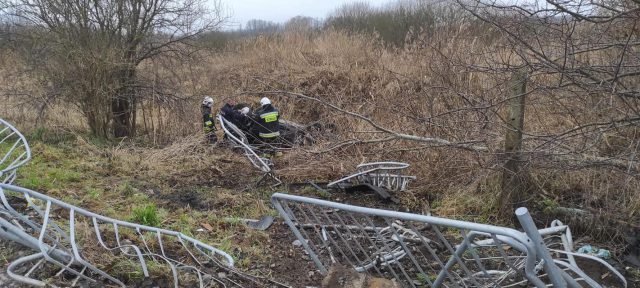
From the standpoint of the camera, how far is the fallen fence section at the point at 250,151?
22.5ft

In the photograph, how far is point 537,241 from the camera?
183cm

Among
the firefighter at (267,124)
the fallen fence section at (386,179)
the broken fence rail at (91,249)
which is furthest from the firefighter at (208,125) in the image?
the broken fence rail at (91,249)

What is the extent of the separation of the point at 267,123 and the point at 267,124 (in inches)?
0.7

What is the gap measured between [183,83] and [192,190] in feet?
17.5

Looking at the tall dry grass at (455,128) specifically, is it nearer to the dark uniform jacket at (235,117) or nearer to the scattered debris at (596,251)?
the scattered debris at (596,251)

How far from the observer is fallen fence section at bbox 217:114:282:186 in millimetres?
6848

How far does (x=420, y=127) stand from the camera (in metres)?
6.39

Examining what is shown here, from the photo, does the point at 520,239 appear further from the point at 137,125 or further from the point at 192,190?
the point at 137,125

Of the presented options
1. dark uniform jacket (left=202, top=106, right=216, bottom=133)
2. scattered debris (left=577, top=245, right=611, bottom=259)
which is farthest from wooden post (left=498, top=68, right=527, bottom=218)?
dark uniform jacket (left=202, top=106, right=216, bottom=133)

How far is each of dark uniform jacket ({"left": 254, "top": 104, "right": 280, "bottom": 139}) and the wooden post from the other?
4354 mm

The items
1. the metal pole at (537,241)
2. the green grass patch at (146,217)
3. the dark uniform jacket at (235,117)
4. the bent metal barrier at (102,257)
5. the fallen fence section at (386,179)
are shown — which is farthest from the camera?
the dark uniform jacket at (235,117)

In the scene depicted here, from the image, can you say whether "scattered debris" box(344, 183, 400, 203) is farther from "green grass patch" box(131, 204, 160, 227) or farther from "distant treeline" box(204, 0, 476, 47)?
"distant treeline" box(204, 0, 476, 47)

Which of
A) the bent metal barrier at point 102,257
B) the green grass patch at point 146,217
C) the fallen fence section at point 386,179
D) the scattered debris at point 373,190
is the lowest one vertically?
the scattered debris at point 373,190

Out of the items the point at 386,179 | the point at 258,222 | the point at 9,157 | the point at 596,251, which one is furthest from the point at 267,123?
the point at 596,251
